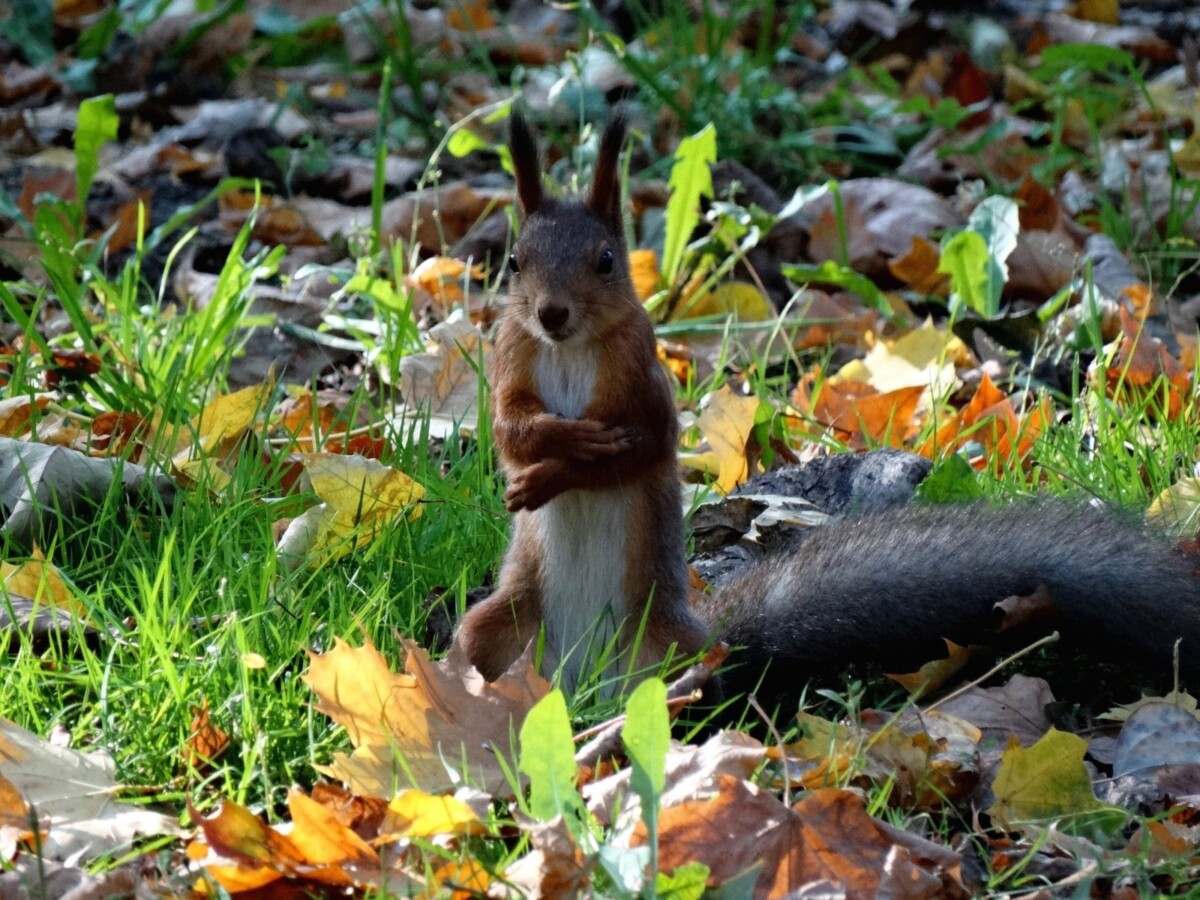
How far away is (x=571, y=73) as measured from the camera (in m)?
3.83

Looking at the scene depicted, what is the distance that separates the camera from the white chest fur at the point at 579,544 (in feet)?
6.84

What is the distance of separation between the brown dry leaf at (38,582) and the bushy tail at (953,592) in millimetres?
865

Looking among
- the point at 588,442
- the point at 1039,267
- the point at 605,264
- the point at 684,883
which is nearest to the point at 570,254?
the point at 605,264

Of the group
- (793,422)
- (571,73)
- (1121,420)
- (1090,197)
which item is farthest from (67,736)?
(1090,197)

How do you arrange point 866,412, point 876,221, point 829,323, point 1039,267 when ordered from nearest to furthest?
point 866,412, point 829,323, point 1039,267, point 876,221

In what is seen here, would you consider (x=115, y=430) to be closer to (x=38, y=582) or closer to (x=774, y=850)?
(x=38, y=582)

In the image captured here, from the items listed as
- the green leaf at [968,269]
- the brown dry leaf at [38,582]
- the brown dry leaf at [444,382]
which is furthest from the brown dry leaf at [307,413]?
the green leaf at [968,269]

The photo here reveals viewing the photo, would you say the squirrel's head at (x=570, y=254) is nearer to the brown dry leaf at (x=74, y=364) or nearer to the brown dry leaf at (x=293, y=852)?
the brown dry leaf at (x=293, y=852)

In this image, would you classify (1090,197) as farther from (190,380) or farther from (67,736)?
(67,736)

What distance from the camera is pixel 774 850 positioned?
1495 mm

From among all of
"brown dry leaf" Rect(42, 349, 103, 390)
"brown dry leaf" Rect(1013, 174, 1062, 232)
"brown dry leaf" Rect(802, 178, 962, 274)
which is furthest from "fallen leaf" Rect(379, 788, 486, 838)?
"brown dry leaf" Rect(1013, 174, 1062, 232)

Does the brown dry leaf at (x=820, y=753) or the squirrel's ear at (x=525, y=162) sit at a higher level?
the squirrel's ear at (x=525, y=162)

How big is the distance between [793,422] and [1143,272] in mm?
1150

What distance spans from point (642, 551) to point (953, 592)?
418 millimetres
